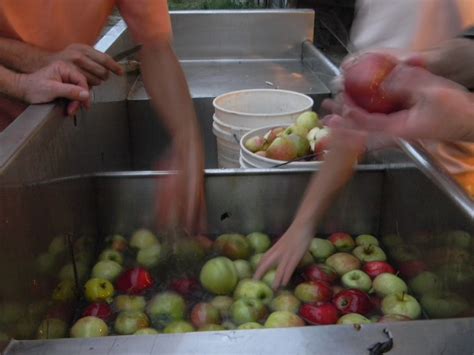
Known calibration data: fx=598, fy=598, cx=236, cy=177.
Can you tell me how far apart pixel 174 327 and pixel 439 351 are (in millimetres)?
875

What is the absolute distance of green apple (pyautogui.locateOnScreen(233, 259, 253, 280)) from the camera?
207 cm

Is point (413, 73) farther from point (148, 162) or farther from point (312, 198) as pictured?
point (148, 162)

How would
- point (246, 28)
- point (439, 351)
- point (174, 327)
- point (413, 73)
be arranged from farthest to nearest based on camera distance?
point (246, 28) → point (174, 327) → point (413, 73) → point (439, 351)

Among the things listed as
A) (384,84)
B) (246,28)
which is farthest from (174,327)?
Answer: (246,28)

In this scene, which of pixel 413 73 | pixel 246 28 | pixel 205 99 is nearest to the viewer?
pixel 413 73

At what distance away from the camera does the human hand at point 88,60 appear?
6.23 ft

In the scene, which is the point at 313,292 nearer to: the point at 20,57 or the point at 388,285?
the point at 388,285

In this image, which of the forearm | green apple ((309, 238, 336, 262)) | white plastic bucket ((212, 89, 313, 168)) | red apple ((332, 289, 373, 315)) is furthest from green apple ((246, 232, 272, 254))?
the forearm

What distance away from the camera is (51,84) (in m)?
1.83

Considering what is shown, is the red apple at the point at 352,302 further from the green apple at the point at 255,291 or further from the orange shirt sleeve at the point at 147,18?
the orange shirt sleeve at the point at 147,18

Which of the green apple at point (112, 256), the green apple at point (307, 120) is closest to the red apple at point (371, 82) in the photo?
the green apple at point (307, 120)

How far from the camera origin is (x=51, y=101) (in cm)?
186

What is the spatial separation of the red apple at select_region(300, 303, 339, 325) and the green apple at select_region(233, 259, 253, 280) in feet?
0.91

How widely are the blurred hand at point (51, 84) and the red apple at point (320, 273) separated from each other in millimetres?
956
